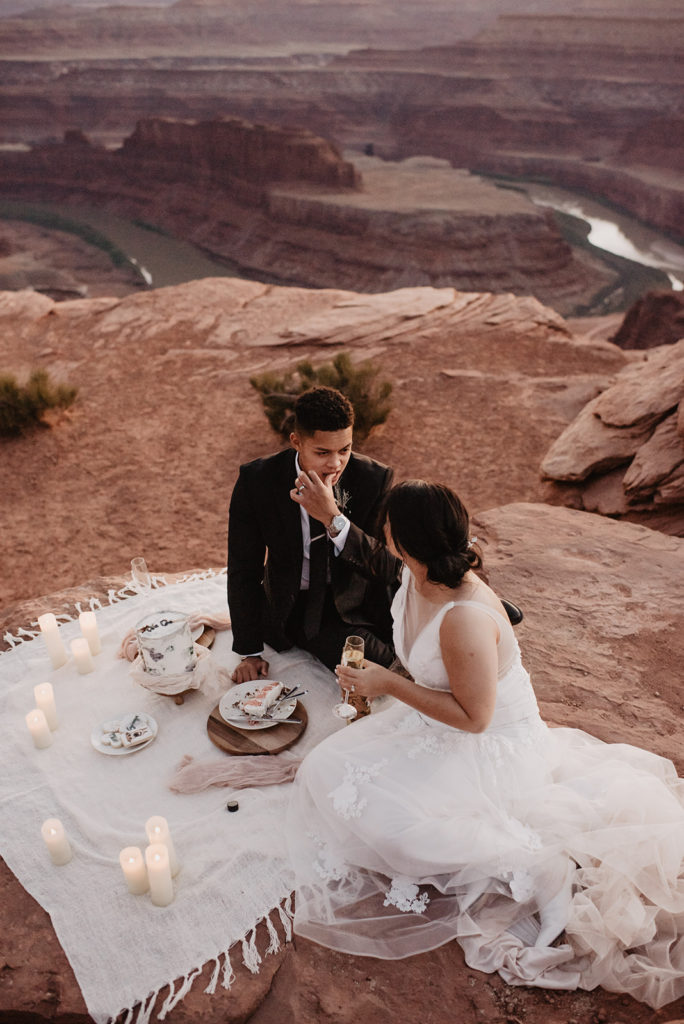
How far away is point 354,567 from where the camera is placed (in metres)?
3.86

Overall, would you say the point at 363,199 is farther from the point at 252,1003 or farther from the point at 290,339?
the point at 252,1003

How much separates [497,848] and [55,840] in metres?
1.79

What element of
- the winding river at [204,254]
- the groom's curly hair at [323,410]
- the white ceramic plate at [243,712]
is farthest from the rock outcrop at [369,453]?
the winding river at [204,254]

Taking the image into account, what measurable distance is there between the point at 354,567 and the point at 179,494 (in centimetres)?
451

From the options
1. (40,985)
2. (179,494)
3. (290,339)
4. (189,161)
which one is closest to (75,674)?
(40,985)

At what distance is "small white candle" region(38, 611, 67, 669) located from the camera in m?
3.88

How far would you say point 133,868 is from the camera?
267cm

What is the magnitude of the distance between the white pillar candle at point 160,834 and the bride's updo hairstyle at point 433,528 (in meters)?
1.48

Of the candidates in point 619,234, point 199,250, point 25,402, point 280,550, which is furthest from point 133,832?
point 619,234

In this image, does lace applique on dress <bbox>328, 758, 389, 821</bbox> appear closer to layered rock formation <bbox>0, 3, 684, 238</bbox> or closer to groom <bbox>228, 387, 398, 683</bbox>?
groom <bbox>228, 387, 398, 683</bbox>

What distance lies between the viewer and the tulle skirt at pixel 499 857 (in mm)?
2408

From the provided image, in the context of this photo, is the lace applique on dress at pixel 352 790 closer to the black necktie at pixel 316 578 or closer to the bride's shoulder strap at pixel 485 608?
the bride's shoulder strap at pixel 485 608

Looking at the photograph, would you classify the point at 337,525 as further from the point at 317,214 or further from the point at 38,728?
the point at 317,214

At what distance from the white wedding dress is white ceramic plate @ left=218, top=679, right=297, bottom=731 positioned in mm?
557
